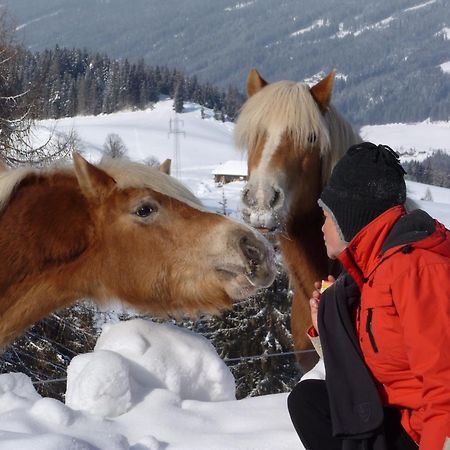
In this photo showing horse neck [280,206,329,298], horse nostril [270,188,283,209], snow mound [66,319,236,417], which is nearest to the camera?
snow mound [66,319,236,417]

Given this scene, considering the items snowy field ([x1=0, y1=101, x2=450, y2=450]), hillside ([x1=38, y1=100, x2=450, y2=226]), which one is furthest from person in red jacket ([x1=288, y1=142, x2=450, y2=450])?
hillside ([x1=38, y1=100, x2=450, y2=226])

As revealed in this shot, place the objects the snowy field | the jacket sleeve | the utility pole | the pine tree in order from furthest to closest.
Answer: the utility pole → the pine tree → the snowy field → the jacket sleeve

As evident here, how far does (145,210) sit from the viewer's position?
2904mm

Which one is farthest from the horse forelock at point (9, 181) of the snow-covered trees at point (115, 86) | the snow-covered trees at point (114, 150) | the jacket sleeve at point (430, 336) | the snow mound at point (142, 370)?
the snow-covered trees at point (115, 86)

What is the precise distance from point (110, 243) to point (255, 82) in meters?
2.03

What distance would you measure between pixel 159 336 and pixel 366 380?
1.48 m

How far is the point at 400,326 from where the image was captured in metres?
1.95

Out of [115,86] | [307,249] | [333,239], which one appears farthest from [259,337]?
[115,86]

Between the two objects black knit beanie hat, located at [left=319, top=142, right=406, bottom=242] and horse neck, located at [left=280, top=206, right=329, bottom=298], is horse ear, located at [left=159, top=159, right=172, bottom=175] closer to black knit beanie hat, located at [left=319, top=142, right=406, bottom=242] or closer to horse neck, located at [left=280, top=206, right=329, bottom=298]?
horse neck, located at [left=280, top=206, right=329, bottom=298]

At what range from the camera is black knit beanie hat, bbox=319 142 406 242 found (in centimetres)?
223

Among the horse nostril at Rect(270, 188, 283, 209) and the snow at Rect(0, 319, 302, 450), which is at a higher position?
the horse nostril at Rect(270, 188, 283, 209)

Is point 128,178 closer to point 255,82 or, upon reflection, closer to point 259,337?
point 255,82

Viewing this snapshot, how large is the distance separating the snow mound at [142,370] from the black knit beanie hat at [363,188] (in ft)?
4.46

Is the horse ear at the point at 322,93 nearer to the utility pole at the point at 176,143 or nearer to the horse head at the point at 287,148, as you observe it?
the horse head at the point at 287,148
